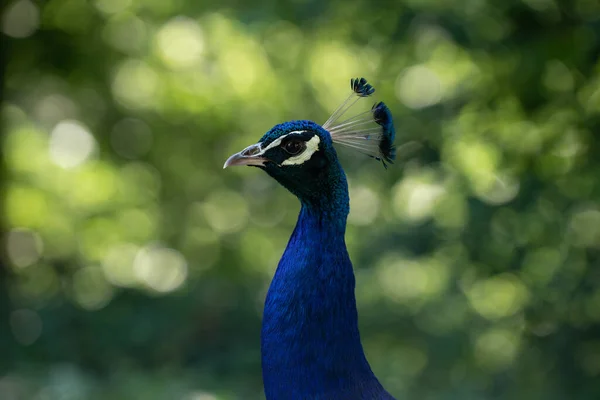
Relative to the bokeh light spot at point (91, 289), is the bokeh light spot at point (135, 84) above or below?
above

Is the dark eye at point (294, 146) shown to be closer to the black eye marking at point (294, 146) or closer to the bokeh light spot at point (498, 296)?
the black eye marking at point (294, 146)

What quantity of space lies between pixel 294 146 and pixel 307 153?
3cm

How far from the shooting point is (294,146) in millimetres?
1438

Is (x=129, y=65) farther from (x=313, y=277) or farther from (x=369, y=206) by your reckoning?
(x=313, y=277)

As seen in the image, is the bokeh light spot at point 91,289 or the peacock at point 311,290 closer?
the peacock at point 311,290

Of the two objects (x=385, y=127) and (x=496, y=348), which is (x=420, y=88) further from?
(x=385, y=127)

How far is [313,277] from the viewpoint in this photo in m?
1.43

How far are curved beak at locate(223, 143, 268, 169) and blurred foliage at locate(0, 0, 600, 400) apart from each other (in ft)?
8.21

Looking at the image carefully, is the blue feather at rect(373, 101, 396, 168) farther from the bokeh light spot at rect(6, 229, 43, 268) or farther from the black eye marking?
the bokeh light spot at rect(6, 229, 43, 268)

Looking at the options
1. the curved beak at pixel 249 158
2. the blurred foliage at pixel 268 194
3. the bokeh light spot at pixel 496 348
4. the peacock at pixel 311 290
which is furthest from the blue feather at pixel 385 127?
the bokeh light spot at pixel 496 348

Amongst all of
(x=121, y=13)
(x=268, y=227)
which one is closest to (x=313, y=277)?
(x=268, y=227)

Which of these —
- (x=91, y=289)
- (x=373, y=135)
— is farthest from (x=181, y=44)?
(x=373, y=135)

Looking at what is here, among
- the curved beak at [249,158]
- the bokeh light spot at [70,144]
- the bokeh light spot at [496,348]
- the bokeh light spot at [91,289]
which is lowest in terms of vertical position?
the bokeh light spot at [496,348]

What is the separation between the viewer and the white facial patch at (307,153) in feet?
4.71
